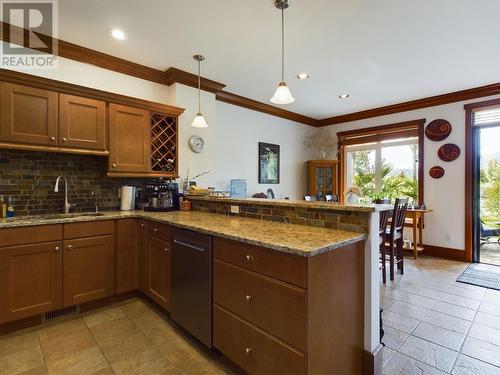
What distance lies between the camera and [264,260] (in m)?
1.42

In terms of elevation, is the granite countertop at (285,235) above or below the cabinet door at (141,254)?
above

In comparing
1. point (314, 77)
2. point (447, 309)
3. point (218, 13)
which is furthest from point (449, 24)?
point (447, 309)

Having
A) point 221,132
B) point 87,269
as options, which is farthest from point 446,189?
point 87,269

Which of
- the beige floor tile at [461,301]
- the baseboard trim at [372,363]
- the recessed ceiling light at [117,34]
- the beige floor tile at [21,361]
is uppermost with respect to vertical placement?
the recessed ceiling light at [117,34]

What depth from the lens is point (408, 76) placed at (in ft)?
11.7

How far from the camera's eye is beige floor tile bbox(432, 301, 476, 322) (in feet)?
7.84

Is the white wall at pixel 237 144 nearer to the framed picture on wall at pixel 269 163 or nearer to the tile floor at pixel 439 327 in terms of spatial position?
the framed picture on wall at pixel 269 163

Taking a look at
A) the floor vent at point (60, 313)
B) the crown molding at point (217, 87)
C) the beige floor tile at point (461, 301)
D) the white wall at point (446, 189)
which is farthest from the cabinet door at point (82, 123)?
the white wall at point (446, 189)

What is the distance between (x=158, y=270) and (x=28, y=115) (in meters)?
1.84

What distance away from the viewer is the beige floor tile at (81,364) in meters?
1.70

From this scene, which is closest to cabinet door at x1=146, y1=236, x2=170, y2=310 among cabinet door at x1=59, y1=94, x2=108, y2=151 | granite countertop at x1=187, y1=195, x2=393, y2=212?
granite countertop at x1=187, y1=195, x2=393, y2=212

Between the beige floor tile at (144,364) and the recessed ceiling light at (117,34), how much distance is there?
9.35ft

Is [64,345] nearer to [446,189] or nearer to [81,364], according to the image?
[81,364]

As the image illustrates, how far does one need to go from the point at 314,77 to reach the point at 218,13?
1.77 meters
